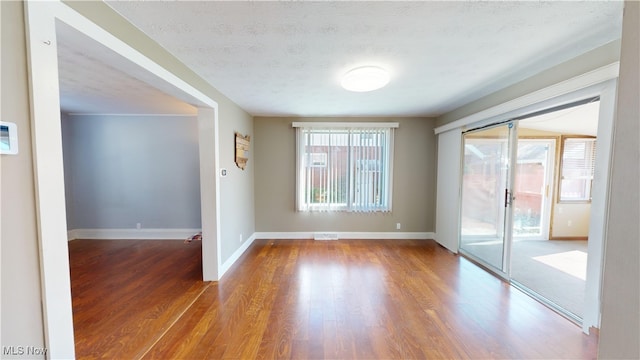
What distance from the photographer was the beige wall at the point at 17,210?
0.94 meters

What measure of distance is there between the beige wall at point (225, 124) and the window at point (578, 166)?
19.1 feet

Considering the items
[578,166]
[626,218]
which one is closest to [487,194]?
[578,166]

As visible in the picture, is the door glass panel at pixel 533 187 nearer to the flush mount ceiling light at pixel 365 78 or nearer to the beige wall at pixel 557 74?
the beige wall at pixel 557 74

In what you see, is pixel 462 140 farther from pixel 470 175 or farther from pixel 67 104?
pixel 67 104

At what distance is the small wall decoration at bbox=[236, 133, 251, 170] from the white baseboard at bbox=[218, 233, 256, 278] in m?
1.29

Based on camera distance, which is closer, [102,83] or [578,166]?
[102,83]

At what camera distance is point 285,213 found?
15.0 feet

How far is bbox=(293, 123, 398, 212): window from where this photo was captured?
4.42 metres

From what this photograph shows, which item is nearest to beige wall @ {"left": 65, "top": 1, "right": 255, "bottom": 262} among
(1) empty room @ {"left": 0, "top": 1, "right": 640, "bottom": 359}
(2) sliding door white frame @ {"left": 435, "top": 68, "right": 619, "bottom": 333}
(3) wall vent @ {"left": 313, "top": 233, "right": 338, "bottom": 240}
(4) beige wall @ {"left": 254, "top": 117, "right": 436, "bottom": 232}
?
(1) empty room @ {"left": 0, "top": 1, "right": 640, "bottom": 359}

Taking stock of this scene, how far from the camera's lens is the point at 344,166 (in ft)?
14.6

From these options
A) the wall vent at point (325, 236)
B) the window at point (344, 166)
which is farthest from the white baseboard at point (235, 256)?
the wall vent at point (325, 236)

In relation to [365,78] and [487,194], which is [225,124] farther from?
[487,194]

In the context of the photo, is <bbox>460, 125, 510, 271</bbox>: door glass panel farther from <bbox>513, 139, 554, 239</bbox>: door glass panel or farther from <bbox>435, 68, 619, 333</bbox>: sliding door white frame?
<bbox>513, 139, 554, 239</bbox>: door glass panel

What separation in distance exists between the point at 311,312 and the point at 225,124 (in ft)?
8.22
